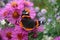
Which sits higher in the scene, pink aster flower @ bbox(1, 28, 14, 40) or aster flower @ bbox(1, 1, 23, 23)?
aster flower @ bbox(1, 1, 23, 23)

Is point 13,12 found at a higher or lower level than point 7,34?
higher

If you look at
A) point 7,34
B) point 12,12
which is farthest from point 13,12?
point 7,34

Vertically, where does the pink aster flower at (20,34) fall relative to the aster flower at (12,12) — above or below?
below

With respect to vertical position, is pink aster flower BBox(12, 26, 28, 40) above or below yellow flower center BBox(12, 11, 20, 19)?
below

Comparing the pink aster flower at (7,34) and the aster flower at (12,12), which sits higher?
the aster flower at (12,12)

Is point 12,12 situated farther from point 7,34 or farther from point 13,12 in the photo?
point 7,34

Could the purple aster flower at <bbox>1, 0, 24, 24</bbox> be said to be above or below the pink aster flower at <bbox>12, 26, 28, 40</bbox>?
above

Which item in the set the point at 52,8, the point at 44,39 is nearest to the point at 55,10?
the point at 52,8

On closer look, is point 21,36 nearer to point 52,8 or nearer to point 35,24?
point 35,24

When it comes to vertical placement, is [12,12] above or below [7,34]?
above

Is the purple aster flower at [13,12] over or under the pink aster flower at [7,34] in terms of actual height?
over

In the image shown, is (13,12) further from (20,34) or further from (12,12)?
(20,34)
